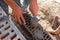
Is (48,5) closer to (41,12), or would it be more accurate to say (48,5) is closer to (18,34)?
(41,12)

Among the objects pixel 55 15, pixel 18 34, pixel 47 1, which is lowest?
pixel 18 34

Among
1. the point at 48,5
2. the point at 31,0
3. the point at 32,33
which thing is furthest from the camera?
the point at 48,5

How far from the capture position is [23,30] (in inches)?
64.2

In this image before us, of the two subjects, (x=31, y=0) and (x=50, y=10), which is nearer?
(x=31, y=0)

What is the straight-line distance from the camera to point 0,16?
3.74 feet

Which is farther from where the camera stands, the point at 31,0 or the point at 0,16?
the point at 31,0

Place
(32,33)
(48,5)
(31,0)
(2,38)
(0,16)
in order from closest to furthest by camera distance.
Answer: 1. (2,38)
2. (0,16)
3. (31,0)
4. (32,33)
5. (48,5)

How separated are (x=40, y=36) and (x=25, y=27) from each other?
200 millimetres

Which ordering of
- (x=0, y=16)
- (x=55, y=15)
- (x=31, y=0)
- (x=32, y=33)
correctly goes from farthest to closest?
(x=55, y=15), (x=32, y=33), (x=31, y=0), (x=0, y=16)

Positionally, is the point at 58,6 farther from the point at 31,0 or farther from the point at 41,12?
the point at 31,0

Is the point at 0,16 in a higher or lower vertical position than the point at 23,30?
lower

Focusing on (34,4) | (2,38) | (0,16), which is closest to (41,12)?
(34,4)

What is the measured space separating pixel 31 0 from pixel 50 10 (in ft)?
3.59

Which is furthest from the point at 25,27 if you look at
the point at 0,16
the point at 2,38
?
the point at 2,38
